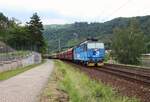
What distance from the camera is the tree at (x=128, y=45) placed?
121062mm

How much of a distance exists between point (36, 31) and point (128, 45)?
27.9 meters

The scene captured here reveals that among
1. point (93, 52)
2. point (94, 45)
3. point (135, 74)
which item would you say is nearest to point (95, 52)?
point (93, 52)

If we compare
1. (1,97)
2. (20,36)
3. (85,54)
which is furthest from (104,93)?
(20,36)

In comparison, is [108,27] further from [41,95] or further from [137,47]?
[41,95]

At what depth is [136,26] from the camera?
427 feet

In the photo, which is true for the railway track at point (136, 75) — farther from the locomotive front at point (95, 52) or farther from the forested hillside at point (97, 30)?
the forested hillside at point (97, 30)

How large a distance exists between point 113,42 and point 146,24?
189 feet

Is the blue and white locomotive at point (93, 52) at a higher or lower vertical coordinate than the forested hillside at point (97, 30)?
lower

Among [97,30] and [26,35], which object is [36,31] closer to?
[26,35]

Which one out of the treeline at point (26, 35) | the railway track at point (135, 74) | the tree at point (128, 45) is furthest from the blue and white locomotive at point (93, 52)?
the tree at point (128, 45)

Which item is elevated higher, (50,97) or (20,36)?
(20,36)

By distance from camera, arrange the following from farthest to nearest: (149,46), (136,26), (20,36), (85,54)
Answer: (149,46) < (136,26) < (20,36) < (85,54)

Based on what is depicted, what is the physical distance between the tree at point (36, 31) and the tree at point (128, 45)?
2248cm

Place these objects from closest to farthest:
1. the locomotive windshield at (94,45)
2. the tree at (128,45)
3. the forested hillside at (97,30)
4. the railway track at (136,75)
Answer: the railway track at (136,75), the locomotive windshield at (94,45), the tree at (128,45), the forested hillside at (97,30)
